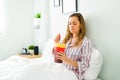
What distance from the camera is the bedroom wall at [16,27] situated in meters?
3.45

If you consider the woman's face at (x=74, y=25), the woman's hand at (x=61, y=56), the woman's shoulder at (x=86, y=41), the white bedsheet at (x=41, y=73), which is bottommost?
the white bedsheet at (x=41, y=73)

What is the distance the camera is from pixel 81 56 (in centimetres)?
181

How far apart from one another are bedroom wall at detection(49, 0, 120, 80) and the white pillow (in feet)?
0.23

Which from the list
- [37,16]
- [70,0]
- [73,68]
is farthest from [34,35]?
[73,68]

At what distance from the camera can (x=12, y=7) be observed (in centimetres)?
348

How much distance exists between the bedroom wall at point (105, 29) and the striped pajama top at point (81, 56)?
10cm

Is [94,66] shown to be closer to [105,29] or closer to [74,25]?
[105,29]

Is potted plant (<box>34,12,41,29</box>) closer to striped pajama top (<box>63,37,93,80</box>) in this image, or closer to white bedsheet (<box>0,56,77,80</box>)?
striped pajama top (<box>63,37,93,80</box>)

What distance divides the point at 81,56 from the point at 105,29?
342 millimetres

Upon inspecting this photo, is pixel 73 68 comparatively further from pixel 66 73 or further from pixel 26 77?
pixel 26 77

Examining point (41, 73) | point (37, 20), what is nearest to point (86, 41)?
point (41, 73)

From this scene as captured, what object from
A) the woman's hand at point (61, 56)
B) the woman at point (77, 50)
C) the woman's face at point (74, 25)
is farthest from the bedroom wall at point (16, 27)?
the woman's hand at point (61, 56)

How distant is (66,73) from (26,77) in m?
0.36

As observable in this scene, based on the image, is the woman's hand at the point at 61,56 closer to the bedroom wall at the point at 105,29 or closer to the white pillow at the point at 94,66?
the white pillow at the point at 94,66
